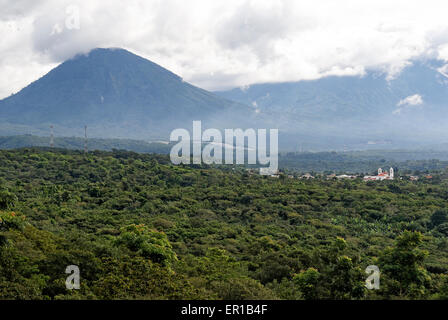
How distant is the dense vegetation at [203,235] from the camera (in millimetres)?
13641

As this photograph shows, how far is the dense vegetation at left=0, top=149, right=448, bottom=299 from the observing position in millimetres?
13641

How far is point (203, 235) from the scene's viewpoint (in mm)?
26906

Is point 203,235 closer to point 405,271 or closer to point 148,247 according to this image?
point 148,247

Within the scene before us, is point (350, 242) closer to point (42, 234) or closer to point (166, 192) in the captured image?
point (42, 234)

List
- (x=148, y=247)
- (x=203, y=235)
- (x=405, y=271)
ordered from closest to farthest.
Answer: (x=405, y=271) < (x=148, y=247) < (x=203, y=235)

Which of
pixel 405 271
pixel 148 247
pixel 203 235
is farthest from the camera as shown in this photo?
pixel 203 235

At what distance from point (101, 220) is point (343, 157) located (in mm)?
136522

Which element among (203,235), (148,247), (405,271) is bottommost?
(203,235)

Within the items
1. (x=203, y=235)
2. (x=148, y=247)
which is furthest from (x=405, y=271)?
(x=203, y=235)

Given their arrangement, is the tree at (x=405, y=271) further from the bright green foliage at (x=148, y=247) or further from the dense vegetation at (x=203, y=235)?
the bright green foliage at (x=148, y=247)

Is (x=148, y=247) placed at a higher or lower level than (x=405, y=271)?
higher

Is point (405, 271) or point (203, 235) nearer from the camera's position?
point (405, 271)

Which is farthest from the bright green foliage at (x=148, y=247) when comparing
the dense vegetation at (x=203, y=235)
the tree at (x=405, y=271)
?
the tree at (x=405, y=271)
